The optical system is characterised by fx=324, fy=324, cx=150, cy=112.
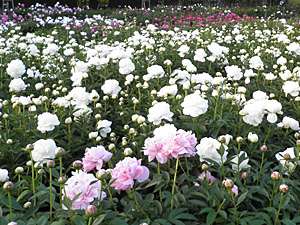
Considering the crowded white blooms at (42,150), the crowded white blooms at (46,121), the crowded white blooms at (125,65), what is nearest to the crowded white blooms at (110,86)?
the crowded white blooms at (125,65)

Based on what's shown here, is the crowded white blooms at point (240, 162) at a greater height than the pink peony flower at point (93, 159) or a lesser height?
lesser

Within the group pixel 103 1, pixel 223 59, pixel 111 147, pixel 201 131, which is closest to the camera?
pixel 111 147

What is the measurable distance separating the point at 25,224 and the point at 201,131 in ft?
3.32

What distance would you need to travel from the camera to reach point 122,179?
113 centimetres

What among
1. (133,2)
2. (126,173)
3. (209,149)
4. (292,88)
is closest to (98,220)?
(126,173)

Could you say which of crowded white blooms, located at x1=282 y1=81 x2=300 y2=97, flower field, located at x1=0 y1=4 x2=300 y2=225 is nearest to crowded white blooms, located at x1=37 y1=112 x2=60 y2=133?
flower field, located at x1=0 y1=4 x2=300 y2=225

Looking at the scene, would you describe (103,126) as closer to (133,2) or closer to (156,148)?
(156,148)

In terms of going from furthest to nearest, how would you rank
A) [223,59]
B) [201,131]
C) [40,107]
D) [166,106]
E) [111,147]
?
[223,59]
[40,107]
[201,131]
[166,106]
[111,147]

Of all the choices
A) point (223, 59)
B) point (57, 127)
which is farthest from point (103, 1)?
point (57, 127)

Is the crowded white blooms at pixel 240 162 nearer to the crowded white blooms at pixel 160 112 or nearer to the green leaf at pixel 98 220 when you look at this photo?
the crowded white blooms at pixel 160 112

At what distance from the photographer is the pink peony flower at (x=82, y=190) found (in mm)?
1115

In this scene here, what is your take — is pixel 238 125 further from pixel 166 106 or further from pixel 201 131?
pixel 166 106

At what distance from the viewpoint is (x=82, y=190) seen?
112cm

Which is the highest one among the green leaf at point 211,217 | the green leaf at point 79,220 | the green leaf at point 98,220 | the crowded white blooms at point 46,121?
the green leaf at point 79,220
